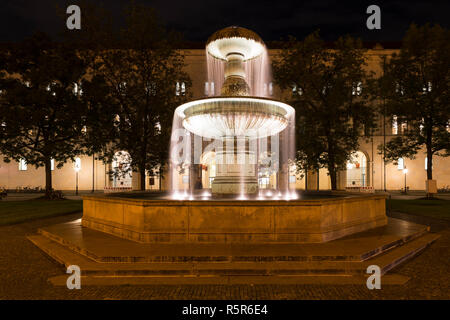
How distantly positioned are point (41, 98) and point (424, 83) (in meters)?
28.3

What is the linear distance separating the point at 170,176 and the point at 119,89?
18.7 metres

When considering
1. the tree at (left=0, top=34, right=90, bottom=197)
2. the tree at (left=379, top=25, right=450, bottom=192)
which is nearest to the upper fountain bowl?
the tree at (left=0, top=34, right=90, bottom=197)

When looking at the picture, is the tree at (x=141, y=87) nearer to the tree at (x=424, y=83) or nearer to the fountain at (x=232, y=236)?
the fountain at (x=232, y=236)

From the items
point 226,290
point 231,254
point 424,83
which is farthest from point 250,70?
point 424,83

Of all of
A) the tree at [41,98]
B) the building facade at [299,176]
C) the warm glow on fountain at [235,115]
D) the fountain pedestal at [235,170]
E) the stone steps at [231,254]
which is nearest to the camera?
the stone steps at [231,254]

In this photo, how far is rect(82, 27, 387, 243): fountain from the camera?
7.53m

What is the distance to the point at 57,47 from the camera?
25.4m

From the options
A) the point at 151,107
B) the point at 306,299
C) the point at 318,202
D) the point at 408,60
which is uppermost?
the point at 408,60

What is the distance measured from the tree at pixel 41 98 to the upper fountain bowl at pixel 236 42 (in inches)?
647

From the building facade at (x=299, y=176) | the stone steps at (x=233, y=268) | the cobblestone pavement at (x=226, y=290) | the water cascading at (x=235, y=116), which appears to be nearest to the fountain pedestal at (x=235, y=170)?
the water cascading at (x=235, y=116)

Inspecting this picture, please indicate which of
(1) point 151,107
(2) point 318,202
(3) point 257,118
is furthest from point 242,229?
(1) point 151,107

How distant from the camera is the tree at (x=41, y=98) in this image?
23578mm

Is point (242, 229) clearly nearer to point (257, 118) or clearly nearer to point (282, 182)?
point (257, 118)

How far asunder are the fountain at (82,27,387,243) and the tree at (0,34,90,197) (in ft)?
54.2
